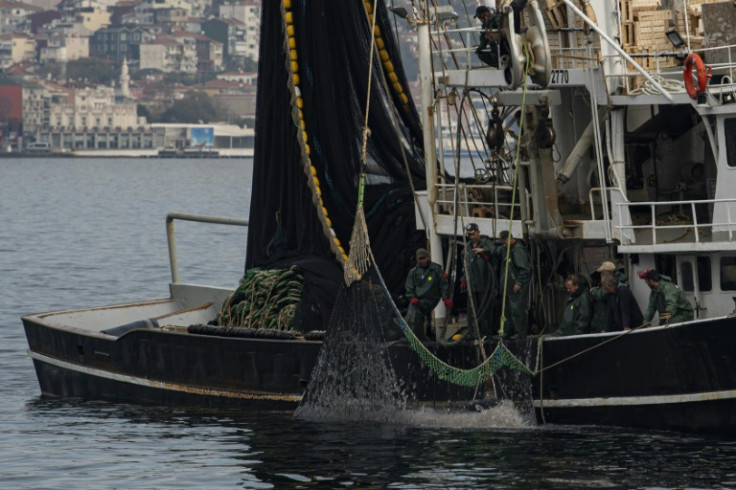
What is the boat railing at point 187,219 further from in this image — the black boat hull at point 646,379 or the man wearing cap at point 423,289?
the black boat hull at point 646,379

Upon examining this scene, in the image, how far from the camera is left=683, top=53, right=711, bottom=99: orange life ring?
22344 millimetres

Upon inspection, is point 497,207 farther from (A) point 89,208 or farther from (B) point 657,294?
(A) point 89,208

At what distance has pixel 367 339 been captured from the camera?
25.5 meters

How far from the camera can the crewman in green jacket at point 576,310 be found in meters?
23.8

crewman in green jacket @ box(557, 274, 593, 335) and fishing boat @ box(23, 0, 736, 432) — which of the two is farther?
crewman in green jacket @ box(557, 274, 593, 335)

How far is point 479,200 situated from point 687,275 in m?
4.62

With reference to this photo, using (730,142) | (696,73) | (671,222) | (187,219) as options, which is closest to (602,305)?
(671,222)

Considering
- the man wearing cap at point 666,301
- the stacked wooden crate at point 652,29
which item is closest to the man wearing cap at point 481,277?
the man wearing cap at point 666,301

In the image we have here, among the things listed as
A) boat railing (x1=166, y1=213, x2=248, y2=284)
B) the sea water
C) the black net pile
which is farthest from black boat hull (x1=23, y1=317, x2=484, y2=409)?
boat railing (x1=166, y1=213, x2=248, y2=284)

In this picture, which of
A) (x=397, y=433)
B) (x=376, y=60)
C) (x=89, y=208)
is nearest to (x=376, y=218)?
(x=376, y=60)

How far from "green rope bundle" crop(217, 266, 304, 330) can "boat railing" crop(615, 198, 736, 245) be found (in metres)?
6.39

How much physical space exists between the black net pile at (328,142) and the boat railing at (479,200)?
129 centimetres

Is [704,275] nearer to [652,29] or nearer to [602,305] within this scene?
[602,305]

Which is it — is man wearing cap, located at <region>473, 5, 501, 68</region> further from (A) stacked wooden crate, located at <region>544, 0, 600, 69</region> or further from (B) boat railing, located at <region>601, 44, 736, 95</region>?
(B) boat railing, located at <region>601, 44, 736, 95</region>
